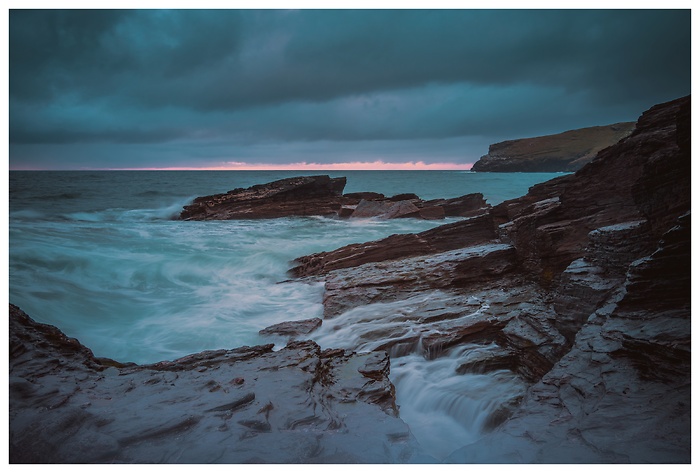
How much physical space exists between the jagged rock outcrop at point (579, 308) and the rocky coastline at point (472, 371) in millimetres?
14

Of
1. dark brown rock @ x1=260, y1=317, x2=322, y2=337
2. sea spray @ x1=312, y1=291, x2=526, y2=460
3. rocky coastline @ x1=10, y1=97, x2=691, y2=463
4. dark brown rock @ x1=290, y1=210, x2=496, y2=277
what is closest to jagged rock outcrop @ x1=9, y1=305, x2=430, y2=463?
rocky coastline @ x1=10, y1=97, x2=691, y2=463

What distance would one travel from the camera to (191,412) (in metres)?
2.81

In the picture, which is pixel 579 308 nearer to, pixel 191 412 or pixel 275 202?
pixel 191 412

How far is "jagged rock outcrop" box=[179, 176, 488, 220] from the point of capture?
75.9 feet

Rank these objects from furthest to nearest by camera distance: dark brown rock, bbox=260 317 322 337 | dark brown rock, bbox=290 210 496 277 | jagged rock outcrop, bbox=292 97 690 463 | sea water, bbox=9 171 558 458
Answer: dark brown rock, bbox=290 210 496 277
dark brown rock, bbox=260 317 322 337
sea water, bbox=9 171 558 458
jagged rock outcrop, bbox=292 97 690 463

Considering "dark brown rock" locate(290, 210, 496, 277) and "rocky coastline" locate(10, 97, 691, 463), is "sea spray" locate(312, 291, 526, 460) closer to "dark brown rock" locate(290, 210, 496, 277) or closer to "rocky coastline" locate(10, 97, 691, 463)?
"rocky coastline" locate(10, 97, 691, 463)

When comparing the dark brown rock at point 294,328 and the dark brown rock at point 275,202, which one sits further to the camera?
the dark brown rock at point 275,202

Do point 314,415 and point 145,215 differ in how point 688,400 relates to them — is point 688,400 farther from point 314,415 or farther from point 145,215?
point 145,215

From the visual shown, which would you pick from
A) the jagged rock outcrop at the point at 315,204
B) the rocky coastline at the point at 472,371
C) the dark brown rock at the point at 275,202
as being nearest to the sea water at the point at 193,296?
the rocky coastline at the point at 472,371

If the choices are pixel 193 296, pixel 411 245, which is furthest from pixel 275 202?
pixel 411 245

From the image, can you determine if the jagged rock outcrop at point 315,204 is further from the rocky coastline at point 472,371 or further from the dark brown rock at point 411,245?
the rocky coastline at point 472,371

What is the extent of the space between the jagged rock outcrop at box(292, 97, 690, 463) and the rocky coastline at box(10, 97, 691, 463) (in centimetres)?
1

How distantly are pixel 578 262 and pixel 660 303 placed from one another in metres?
1.78

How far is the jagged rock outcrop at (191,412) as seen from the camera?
7.87ft
